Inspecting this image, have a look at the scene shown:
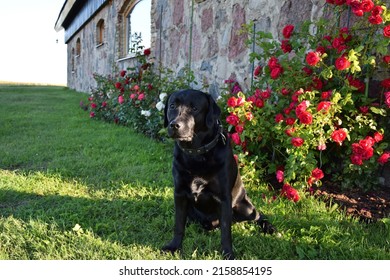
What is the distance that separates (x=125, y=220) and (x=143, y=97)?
11.6ft

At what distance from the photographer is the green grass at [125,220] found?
2287 mm

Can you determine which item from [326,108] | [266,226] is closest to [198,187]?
[266,226]

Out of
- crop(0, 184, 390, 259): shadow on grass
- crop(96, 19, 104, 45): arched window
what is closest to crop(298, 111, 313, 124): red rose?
crop(0, 184, 390, 259): shadow on grass

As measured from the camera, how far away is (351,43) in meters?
2.98

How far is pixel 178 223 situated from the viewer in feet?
7.64

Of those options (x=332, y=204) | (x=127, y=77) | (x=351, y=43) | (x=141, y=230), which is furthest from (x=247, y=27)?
(x=127, y=77)

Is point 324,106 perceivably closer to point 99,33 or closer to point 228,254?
point 228,254

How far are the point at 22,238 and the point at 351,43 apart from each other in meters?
2.95

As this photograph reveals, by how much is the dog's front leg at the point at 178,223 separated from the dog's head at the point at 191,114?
422 mm

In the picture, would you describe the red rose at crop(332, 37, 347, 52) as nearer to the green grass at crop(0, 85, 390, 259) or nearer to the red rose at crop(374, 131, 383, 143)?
the red rose at crop(374, 131, 383, 143)

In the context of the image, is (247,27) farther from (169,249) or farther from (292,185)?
(169,249)

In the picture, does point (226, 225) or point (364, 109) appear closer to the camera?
point (226, 225)

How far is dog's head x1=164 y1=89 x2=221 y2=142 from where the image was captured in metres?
2.08

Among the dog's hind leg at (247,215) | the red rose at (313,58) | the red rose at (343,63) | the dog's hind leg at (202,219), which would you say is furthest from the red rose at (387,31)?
the dog's hind leg at (202,219)
